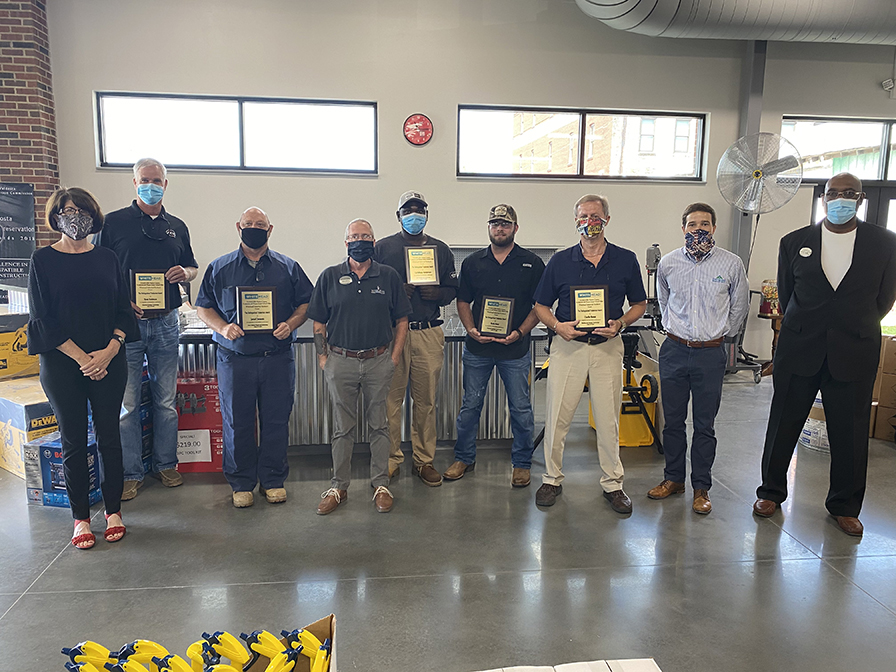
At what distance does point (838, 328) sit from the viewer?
2.98 m

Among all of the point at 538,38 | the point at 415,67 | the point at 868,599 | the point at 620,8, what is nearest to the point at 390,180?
the point at 415,67

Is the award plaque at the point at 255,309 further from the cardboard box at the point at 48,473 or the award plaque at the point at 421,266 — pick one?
the cardboard box at the point at 48,473

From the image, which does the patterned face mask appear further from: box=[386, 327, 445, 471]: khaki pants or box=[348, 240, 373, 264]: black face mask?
box=[348, 240, 373, 264]: black face mask

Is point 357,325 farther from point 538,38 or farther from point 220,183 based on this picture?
point 538,38

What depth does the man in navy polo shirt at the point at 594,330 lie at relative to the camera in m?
3.25

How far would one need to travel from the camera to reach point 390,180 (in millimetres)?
6672

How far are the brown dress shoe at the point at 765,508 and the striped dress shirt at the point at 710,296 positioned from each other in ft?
3.30

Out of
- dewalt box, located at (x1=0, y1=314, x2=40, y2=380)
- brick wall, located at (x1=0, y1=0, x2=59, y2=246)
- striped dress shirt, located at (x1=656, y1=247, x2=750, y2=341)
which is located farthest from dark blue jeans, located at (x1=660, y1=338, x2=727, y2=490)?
brick wall, located at (x1=0, y1=0, x2=59, y2=246)

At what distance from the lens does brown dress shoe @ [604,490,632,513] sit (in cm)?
334

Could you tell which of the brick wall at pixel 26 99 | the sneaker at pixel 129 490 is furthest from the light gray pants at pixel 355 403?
the brick wall at pixel 26 99

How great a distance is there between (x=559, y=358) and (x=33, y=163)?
5.93 metres

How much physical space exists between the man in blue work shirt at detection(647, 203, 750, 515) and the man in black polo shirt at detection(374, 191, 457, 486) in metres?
1.34

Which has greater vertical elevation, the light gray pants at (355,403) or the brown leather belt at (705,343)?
the brown leather belt at (705,343)

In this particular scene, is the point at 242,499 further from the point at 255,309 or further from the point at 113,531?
the point at 255,309
